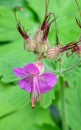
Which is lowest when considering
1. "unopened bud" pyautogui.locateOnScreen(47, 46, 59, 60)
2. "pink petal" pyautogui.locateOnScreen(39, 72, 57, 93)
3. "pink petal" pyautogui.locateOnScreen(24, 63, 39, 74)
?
"pink petal" pyautogui.locateOnScreen(39, 72, 57, 93)

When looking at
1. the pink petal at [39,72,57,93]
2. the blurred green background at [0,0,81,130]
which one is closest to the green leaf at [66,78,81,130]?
the blurred green background at [0,0,81,130]

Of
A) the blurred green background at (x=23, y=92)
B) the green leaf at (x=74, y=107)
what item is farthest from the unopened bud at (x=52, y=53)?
the green leaf at (x=74, y=107)

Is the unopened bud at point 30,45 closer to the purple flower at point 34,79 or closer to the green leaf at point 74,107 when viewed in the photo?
the purple flower at point 34,79

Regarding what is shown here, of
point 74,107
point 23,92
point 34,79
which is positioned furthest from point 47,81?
point 74,107

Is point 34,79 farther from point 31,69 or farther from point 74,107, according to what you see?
point 74,107

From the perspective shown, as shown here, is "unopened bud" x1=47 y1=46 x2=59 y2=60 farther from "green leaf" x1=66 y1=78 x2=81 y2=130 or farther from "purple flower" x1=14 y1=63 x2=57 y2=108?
"green leaf" x1=66 y1=78 x2=81 y2=130

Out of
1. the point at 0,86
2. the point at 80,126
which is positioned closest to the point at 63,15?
the point at 0,86

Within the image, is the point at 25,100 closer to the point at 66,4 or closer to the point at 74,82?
the point at 74,82

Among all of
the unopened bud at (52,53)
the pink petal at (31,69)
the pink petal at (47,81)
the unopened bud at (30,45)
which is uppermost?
the unopened bud at (30,45)
